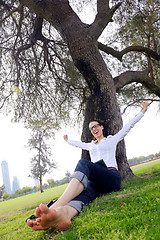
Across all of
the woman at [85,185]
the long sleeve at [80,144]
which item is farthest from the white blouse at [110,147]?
the long sleeve at [80,144]

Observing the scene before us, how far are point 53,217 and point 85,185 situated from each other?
0.69 meters

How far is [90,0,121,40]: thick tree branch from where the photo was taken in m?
5.57

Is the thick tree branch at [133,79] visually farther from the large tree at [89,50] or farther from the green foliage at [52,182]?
the green foliage at [52,182]

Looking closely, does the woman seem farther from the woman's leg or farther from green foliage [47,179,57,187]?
green foliage [47,179,57,187]

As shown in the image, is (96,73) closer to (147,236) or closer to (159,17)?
(147,236)

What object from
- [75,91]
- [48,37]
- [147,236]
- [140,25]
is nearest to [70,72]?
[75,91]

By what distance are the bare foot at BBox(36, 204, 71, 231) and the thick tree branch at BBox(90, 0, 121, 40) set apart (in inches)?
181

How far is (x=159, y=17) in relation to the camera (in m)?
8.17

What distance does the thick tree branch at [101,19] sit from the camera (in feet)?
18.3

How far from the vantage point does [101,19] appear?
19.6ft

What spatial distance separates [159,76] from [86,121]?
19.3 ft

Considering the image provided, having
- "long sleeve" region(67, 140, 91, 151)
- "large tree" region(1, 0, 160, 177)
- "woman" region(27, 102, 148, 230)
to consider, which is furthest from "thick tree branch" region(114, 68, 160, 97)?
"woman" region(27, 102, 148, 230)

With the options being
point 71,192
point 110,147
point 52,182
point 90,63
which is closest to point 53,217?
point 71,192

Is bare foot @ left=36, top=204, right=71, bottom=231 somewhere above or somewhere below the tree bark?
below
